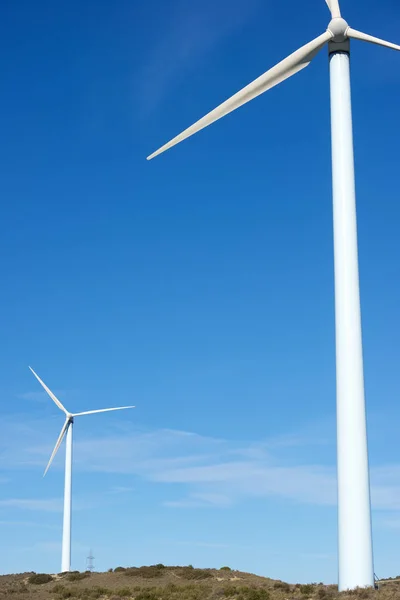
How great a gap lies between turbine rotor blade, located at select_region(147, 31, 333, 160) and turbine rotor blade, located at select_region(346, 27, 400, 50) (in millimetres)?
1795

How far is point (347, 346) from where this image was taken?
34938 mm

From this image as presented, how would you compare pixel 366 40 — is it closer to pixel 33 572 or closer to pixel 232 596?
pixel 232 596

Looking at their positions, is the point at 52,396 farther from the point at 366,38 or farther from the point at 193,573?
the point at 366,38

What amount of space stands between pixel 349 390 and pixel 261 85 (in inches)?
679

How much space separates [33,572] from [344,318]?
61781 mm

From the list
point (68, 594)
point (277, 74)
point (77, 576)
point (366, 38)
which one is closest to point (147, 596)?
point (68, 594)

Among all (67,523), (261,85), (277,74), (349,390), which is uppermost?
(277,74)

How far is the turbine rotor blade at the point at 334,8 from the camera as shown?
42.3 m

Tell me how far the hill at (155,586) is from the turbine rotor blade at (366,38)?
29.3 meters

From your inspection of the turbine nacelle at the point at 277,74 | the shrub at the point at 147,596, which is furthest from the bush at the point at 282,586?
the turbine nacelle at the point at 277,74

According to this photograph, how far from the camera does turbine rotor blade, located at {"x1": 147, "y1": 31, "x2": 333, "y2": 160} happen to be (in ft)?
139

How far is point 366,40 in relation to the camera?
4203 centimetres

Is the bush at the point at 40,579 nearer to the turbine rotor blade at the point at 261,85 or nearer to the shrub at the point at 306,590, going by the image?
the shrub at the point at 306,590

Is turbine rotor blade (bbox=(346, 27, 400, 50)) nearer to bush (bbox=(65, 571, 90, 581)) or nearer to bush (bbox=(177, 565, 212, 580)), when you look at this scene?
bush (bbox=(177, 565, 212, 580))
